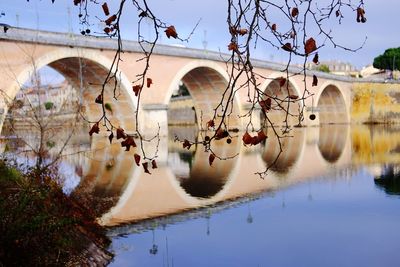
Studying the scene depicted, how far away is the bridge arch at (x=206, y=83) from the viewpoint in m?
29.8

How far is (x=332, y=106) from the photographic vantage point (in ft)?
159

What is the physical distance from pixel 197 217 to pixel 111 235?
1.75 m

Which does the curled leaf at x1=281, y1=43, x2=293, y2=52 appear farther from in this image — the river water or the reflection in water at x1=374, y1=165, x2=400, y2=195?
the reflection in water at x1=374, y1=165, x2=400, y2=195

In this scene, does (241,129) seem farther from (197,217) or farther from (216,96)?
(197,217)

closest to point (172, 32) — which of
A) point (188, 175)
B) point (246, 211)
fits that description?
point (246, 211)

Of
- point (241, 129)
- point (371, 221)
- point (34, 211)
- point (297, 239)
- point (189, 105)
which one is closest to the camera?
point (34, 211)

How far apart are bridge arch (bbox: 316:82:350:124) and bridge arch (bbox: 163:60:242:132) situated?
14.2 m

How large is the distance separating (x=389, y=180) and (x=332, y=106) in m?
36.3

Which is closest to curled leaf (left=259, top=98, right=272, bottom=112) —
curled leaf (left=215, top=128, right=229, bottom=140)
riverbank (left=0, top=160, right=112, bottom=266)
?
curled leaf (left=215, top=128, right=229, bottom=140)

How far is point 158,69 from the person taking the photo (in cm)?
2720

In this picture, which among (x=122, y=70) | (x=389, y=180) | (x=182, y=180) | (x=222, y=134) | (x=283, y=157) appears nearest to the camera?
(x=222, y=134)

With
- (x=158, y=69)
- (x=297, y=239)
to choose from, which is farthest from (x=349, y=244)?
(x=158, y=69)

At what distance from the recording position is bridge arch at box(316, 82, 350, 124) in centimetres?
4675

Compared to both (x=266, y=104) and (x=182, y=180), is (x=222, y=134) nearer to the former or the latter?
(x=266, y=104)
